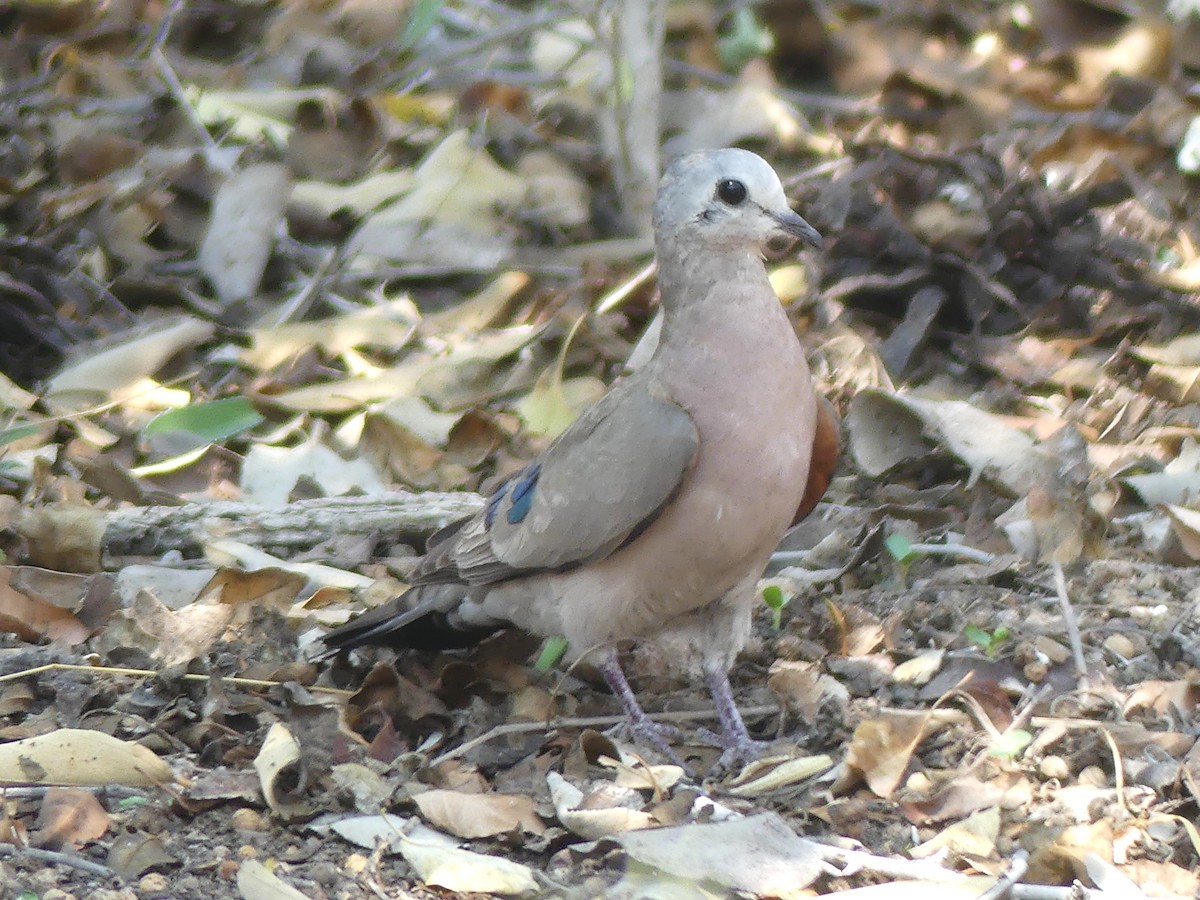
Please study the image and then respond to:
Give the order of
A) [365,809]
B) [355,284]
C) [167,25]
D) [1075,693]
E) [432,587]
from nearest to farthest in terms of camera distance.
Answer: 1. [365,809]
2. [1075,693]
3. [432,587]
4. [355,284]
5. [167,25]

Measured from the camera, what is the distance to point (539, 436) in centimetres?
486

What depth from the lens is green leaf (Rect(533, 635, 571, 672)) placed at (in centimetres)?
395

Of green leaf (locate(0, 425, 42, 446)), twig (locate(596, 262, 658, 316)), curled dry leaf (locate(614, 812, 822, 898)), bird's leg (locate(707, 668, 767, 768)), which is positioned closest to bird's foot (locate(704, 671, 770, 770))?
bird's leg (locate(707, 668, 767, 768))

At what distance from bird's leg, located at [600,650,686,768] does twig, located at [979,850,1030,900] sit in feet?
2.77

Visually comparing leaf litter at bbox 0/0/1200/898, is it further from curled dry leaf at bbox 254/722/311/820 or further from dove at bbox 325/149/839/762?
dove at bbox 325/149/839/762

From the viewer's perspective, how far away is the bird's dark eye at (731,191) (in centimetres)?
355

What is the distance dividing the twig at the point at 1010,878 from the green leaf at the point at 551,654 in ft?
4.63

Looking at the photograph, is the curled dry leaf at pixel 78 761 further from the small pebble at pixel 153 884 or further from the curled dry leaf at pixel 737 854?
the curled dry leaf at pixel 737 854

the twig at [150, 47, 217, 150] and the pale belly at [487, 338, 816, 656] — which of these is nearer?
the pale belly at [487, 338, 816, 656]

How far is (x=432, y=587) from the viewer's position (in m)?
3.80

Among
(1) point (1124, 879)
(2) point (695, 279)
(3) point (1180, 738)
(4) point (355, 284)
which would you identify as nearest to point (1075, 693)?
(3) point (1180, 738)

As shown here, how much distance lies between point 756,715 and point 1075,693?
2.29ft

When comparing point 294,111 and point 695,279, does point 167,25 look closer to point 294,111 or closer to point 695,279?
point 294,111

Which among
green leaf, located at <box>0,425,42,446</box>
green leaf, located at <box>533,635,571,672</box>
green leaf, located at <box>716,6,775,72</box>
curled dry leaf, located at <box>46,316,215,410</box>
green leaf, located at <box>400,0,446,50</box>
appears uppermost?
green leaf, located at <box>400,0,446,50</box>
